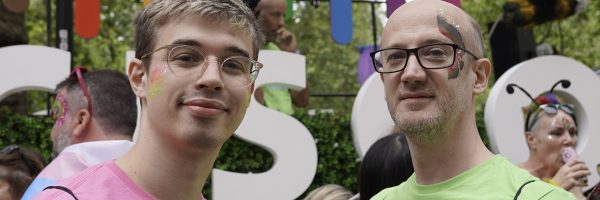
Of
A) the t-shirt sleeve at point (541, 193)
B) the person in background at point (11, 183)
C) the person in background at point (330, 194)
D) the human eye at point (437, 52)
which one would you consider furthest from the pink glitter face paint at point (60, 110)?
the t-shirt sleeve at point (541, 193)

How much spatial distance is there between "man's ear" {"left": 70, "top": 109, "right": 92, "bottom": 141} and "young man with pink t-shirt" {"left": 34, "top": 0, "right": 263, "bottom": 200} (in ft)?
5.12

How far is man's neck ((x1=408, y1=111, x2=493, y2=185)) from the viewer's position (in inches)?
95.2

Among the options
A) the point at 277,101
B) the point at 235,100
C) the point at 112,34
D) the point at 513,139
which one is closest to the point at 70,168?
the point at 235,100

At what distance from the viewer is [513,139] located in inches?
249

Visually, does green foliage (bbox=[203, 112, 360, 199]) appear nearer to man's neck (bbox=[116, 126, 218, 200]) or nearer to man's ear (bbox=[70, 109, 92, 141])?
man's ear (bbox=[70, 109, 92, 141])

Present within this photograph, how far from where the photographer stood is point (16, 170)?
405 centimetres

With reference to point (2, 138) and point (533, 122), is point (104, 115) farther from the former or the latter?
point (533, 122)

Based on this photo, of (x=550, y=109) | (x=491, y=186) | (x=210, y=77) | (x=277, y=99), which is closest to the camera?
(x=210, y=77)

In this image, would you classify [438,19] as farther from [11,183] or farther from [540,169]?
[540,169]

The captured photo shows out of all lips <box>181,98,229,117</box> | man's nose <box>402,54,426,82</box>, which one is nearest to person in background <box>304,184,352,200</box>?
man's nose <box>402,54,426,82</box>

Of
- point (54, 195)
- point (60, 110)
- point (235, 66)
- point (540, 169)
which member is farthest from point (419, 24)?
point (540, 169)

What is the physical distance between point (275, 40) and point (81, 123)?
9.75ft

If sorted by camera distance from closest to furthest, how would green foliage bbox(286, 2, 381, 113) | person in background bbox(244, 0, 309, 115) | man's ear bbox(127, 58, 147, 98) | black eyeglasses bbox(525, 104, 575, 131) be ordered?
man's ear bbox(127, 58, 147, 98) < black eyeglasses bbox(525, 104, 575, 131) < person in background bbox(244, 0, 309, 115) < green foliage bbox(286, 2, 381, 113)

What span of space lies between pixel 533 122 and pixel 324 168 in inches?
64.2
